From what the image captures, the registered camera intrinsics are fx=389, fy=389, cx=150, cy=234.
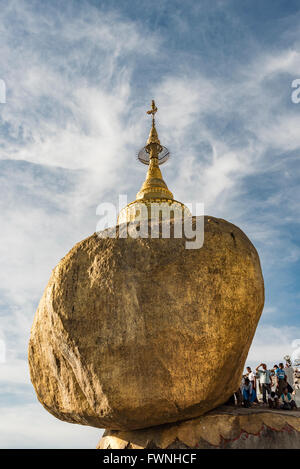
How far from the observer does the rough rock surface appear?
18.6 ft

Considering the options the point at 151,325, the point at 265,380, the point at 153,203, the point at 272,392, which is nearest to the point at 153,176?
the point at 153,203

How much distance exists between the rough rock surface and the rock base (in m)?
0.25

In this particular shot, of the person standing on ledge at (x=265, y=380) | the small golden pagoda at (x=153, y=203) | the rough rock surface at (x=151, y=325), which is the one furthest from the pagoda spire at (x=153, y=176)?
the rough rock surface at (x=151, y=325)

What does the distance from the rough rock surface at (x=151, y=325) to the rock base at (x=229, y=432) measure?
0.25 metres

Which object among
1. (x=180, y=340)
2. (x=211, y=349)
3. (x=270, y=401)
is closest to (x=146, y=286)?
(x=180, y=340)

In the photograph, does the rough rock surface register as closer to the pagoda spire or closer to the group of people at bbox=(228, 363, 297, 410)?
the group of people at bbox=(228, 363, 297, 410)

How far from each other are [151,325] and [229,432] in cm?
213

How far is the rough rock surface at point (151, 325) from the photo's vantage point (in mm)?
5668

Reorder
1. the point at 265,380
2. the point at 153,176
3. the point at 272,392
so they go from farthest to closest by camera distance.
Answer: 1. the point at 153,176
2. the point at 265,380
3. the point at 272,392

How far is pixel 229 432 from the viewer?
6.01 meters

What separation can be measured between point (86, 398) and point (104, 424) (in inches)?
20.6

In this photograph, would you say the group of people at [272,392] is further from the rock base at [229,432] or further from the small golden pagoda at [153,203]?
the small golden pagoda at [153,203]

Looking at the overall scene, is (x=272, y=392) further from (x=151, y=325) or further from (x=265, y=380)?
(x=151, y=325)

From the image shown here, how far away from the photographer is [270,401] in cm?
778
